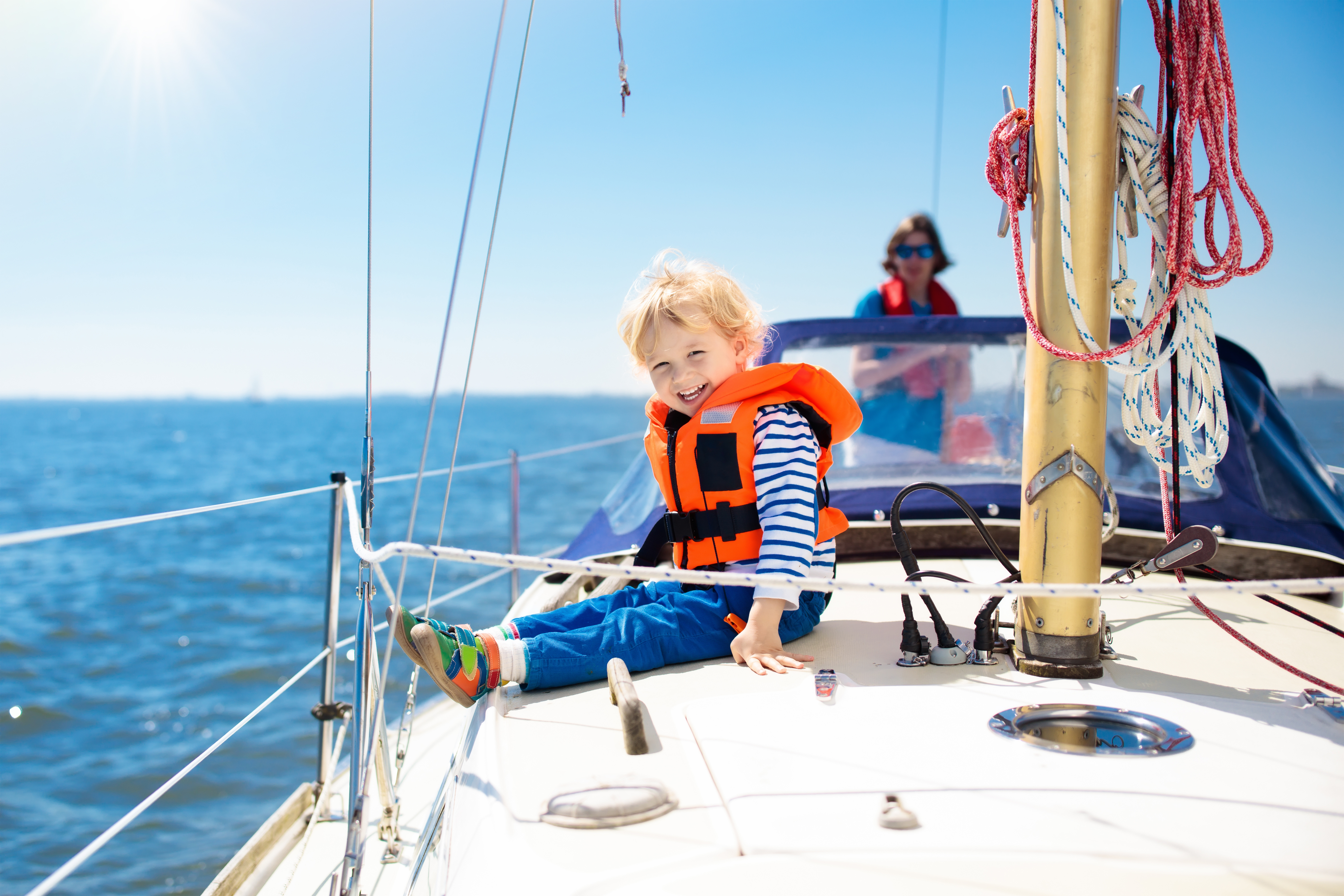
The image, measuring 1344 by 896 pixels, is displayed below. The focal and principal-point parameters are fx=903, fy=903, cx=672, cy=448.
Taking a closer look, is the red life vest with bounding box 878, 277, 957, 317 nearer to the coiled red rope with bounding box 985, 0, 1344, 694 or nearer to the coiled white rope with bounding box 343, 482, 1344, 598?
the coiled red rope with bounding box 985, 0, 1344, 694

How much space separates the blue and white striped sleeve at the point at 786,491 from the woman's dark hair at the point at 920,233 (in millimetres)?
2539

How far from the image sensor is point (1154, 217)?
5.60ft

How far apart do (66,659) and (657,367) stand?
905 centimetres

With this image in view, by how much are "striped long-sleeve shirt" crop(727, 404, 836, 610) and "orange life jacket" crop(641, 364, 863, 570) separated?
0.08 ft

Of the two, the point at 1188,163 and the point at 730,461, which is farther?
the point at 730,461

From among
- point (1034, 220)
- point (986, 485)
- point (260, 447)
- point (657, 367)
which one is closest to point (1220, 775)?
point (1034, 220)

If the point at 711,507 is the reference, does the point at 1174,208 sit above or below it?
above

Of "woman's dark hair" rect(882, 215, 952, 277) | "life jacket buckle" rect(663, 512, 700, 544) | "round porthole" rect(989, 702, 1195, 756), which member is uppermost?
"woman's dark hair" rect(882, 215, 952, 277)

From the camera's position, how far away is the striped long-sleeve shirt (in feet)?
6.20

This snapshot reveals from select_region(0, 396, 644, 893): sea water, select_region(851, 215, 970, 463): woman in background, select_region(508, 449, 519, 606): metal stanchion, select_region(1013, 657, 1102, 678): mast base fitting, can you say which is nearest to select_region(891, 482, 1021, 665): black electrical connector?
select_region(1013, 657, 1102, 678): mast base fitting

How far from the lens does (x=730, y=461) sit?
2004 mm

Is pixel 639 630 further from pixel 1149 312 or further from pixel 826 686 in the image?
pixel 1149 312

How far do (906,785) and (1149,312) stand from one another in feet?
3.71

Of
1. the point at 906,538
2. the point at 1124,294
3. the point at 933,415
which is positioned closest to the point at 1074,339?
the point at 1124,294
